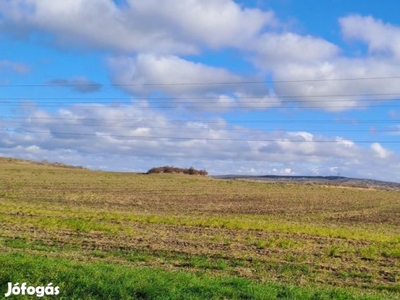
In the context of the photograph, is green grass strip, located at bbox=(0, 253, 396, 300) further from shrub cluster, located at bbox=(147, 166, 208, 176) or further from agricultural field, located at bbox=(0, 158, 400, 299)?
shrub cluster, located at bbox=(147, 166, 208, 176)

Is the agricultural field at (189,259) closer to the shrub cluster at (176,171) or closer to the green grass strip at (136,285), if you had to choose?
the green grass strip at (136,285)

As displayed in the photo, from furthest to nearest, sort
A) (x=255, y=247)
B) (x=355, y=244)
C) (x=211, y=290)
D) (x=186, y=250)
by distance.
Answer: (x=355, y=244) → (x=255, y=247) → (x=186, y=250) → (x=211, y=290)

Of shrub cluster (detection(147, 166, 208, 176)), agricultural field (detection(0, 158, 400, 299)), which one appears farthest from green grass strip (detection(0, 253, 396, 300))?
shrub cluster (detection(147, 166, 208, 176))

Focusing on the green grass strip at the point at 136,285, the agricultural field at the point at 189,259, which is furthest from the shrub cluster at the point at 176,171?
the green grass strip at the point at 136,285

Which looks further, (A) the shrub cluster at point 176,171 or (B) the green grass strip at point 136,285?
(A) the shrub cluster at point 176,171

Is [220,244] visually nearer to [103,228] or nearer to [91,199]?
[103,228]

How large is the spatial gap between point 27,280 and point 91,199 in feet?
122

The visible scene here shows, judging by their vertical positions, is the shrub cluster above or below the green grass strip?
above

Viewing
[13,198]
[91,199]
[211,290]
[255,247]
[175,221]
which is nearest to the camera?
[211,290]

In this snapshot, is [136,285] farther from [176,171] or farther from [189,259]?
[176,171]

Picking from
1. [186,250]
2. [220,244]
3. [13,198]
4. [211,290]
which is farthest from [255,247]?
[13,198]

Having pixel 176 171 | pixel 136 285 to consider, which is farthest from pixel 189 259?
pixel 176 171

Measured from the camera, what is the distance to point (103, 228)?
23594 mm

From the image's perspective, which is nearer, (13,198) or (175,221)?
(175,221)
